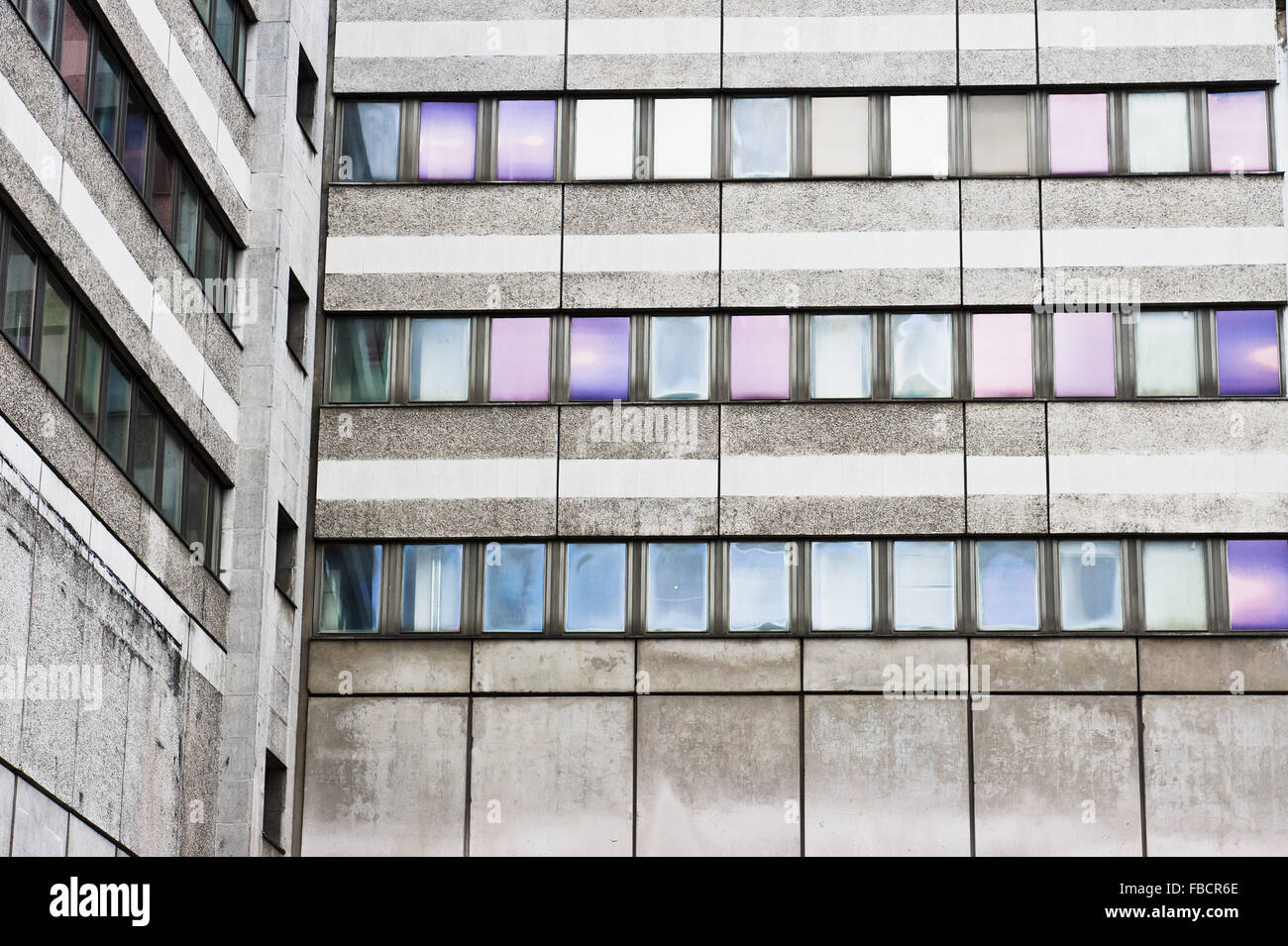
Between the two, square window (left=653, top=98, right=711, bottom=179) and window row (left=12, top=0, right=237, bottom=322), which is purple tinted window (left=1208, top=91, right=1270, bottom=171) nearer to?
square window (left=653, top=98, right=711, bottom=179)

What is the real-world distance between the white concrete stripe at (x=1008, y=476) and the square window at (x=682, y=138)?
6441 mm

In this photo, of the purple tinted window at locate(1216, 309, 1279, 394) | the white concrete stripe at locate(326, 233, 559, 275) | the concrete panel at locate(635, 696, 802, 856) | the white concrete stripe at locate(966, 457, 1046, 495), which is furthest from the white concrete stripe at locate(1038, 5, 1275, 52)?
the concrete panel at locate(635, 696, 802, 856)

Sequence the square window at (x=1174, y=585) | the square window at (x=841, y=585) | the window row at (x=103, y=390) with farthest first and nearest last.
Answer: the square window at (x=841, y=585)
the square window at (x=1174, y=585)
the window row at (x=103, y=390)

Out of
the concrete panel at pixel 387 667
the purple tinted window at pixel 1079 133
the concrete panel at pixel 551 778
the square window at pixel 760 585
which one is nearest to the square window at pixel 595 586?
the concrete panel at pixel 551 778

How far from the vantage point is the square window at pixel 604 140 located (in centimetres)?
3694

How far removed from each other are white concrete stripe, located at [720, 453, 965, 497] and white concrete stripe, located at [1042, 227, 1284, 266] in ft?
12.4

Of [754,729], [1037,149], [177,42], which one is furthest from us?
[1037,149]

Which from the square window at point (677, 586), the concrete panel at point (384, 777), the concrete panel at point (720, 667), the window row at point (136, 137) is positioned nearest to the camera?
the window row at point (136, 137)

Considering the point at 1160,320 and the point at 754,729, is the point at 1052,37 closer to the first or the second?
the point at 1160,320

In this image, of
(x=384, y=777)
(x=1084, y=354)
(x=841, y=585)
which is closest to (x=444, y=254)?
(x=841, y=585)

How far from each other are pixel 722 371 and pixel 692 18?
5.82 m

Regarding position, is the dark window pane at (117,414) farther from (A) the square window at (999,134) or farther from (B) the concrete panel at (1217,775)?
(B) the concrete panel at (1217,775)

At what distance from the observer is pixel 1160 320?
36031mm
